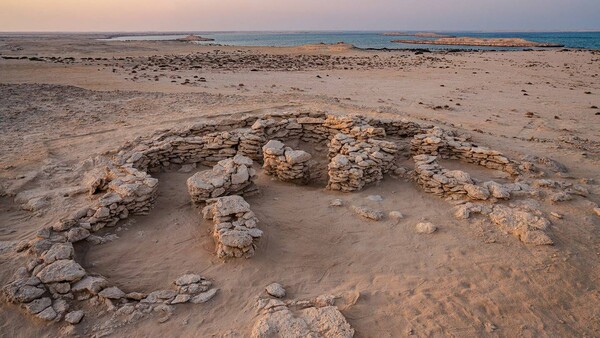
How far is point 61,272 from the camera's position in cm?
545

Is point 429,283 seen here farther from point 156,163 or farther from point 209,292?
point 156,163

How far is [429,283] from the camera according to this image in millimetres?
5727

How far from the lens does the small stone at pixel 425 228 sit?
7.07 meters

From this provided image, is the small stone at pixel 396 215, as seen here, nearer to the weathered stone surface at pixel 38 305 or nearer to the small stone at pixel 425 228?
the small stone at pixel 425 228

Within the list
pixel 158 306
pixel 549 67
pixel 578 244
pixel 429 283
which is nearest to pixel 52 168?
pixel 158 306

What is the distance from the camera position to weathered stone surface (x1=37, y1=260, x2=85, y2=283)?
5371 mm

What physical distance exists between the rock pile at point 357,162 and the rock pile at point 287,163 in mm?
713

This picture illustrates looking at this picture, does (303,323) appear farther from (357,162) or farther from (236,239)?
(357,162)

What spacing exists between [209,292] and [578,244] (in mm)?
6614

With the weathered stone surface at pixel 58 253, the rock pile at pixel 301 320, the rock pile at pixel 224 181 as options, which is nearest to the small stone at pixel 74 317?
the weathered stone surface at pixel 58 253

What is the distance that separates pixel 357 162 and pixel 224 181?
10.8ft

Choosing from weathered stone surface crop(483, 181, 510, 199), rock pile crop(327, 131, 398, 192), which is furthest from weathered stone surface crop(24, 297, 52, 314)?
weathered stone surface crop(483, 181, 510, 199)

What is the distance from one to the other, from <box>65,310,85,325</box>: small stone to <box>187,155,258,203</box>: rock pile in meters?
3.27

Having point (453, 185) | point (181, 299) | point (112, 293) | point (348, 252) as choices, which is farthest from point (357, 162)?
point (112, 293)
